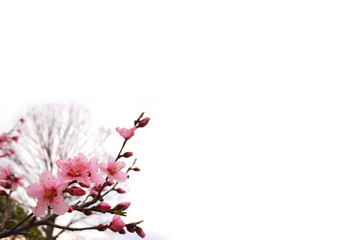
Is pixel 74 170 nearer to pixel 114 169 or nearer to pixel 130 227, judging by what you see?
pixel 114 169

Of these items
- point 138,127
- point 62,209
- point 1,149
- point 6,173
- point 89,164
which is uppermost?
point 138,127

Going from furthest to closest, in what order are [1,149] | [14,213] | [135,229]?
1. [14,213]
2. [1,149]
3. [135,229]

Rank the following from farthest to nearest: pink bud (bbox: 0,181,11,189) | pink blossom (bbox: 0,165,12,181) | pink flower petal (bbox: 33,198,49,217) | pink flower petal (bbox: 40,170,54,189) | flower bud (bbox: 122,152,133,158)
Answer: pink blossom (bbox: 0,165,12,181)
pink bud (bbox: 0,181,11,189)
flower bud (bbox: 122,152,133,158)
pink flower petal (bbox: 40,170,54,189)
pink flower petal (bbox: 33,198,49,217)

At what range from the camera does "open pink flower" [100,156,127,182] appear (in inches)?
75.3

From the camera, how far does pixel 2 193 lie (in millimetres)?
1898

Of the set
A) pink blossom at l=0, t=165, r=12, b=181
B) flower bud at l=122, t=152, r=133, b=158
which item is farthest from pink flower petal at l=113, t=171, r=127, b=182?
pink blossom at l=0, t=165, r=12, b=181

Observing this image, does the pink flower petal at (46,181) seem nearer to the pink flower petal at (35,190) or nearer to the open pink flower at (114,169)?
the pink flower petal at (35,190)

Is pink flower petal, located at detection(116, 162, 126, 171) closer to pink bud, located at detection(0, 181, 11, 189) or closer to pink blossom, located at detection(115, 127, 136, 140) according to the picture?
pink blossom, located at detection(115, 127, 136, 140)

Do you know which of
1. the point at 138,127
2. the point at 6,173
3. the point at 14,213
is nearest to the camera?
the point at 138,127

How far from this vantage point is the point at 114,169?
195 centimetres

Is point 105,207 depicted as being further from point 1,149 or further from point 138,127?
point 1,149

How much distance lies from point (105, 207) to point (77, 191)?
0.27 metres

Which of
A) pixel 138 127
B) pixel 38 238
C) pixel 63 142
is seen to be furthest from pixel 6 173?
pixel 38 238

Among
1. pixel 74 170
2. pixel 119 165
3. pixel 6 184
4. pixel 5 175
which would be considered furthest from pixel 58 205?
pixel 5 175
